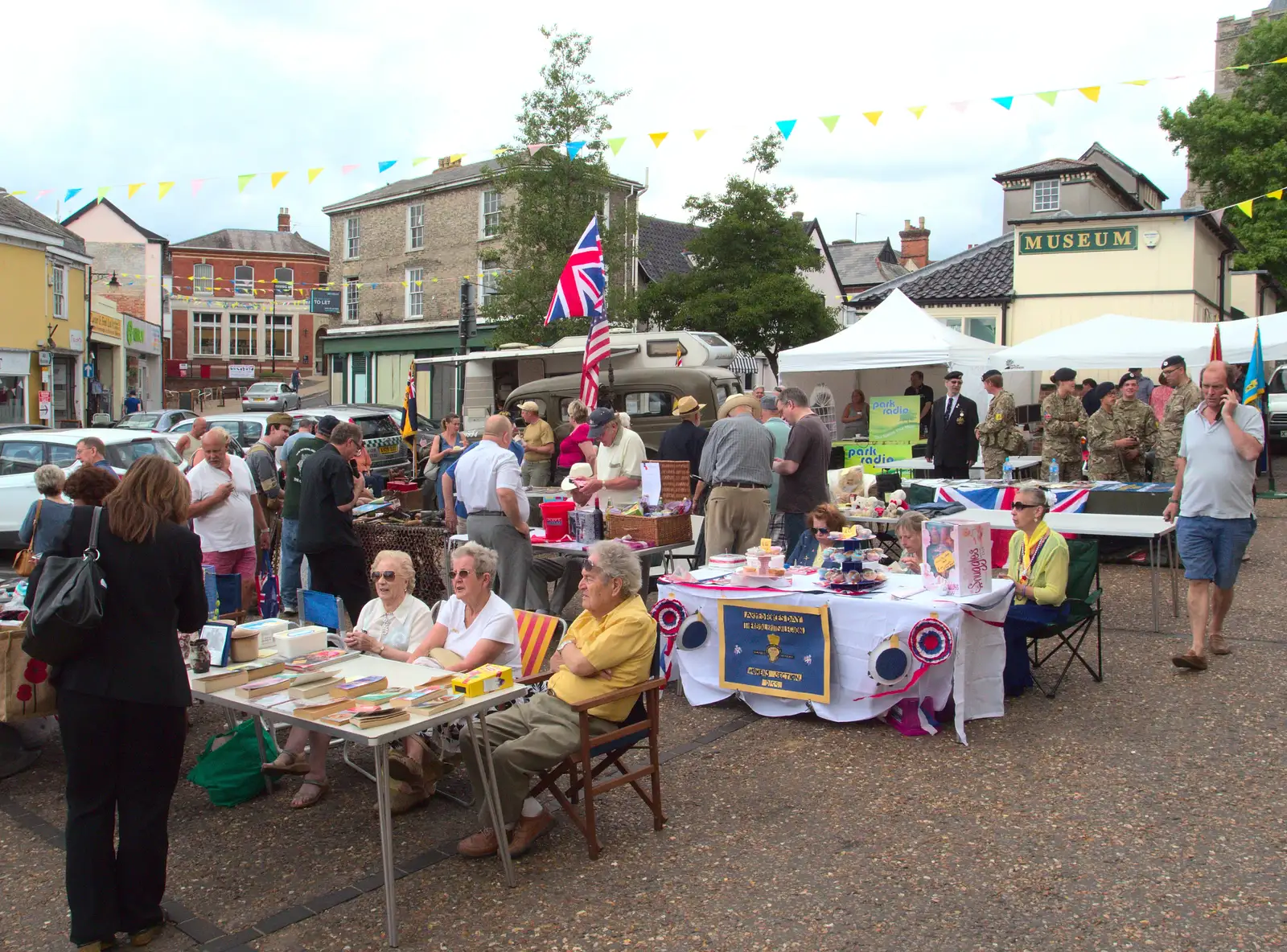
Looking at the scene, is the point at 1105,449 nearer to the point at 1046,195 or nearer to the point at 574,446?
the point at 574,446

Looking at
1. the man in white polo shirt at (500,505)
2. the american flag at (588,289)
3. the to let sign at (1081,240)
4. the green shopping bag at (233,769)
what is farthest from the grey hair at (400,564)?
the to let sign at (1081,240)

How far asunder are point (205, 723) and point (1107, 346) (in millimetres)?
11514

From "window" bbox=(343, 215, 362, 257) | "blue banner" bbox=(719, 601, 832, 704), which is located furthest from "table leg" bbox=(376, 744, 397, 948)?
"window" bbox=(343, 215, 362, 257)

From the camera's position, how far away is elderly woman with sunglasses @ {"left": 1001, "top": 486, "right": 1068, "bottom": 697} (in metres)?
5.80

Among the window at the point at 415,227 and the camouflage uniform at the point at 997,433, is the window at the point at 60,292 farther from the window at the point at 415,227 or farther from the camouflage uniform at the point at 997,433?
the camouflage uniform at the point at 997,433

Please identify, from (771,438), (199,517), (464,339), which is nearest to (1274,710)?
(771,438)

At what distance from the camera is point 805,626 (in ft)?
18.6

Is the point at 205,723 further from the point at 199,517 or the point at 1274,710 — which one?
the point at 1274,710

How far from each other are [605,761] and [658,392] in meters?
11.6

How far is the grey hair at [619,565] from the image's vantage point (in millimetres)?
4387

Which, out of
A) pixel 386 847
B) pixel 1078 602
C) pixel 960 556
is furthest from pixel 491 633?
pixel 1078 602

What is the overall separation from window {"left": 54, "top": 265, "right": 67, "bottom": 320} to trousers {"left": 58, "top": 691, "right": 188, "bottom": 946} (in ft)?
104

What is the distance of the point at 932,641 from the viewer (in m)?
5.29

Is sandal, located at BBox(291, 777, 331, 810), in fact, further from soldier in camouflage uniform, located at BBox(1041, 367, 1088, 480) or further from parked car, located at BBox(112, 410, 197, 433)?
parked car, located at BBox(112, 410, 197, 433)
